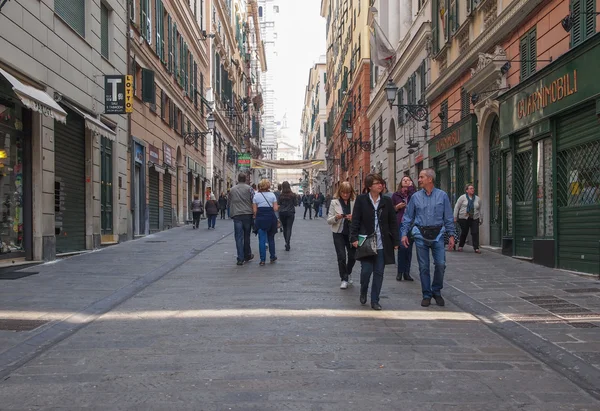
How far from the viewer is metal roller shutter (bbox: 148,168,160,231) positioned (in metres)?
23.0

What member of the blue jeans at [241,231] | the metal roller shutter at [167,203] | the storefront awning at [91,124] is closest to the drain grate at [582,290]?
the blue jeans at [241,231]

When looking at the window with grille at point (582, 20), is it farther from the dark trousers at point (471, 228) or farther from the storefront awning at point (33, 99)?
the storefront awning at point (33, 99)

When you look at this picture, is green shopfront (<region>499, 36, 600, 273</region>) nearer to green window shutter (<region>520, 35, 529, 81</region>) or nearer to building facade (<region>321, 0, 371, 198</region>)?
green window shutter (<region>520, 35, 529, 81</region>)

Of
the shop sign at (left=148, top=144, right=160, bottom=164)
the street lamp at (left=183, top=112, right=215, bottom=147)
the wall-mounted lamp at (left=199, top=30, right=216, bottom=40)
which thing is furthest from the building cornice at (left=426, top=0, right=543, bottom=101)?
the wall-mounted lamp at (left=199, top=30, right=216, bottom=40)

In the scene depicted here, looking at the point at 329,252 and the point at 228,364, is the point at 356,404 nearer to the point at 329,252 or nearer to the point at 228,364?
the point at 228,364

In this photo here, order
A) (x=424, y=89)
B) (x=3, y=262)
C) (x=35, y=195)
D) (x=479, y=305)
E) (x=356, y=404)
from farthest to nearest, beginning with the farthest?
1. (x=424, y=89)
2. (x=35, y=195)
3. (x=3, y=262)
4. (x=479, y=305)
5. (x=356, y=404)

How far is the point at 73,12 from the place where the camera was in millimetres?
14453

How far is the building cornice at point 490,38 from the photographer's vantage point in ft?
42.4

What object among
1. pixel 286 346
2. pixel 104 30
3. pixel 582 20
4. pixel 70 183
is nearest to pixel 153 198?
pixel 104 30

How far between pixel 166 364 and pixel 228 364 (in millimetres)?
493

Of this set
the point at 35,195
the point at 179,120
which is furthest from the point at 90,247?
the point at 179,120

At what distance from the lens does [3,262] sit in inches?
441

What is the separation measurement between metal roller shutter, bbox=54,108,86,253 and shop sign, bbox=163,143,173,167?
10086 millimetres

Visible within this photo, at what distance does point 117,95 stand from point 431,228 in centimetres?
1081
